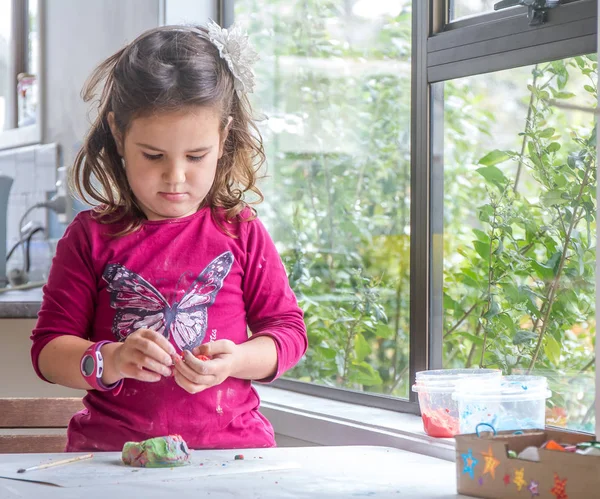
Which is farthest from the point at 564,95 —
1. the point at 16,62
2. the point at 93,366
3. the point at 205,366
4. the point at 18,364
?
the point at 16,62

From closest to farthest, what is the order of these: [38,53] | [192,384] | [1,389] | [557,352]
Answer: [192,384] → [557,352] → [1,389] → [38,53]

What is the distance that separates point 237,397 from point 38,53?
1985mm

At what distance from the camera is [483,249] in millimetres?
1646

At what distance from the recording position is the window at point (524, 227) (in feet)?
4.69

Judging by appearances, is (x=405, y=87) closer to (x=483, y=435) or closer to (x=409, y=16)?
(x=409, y=16)

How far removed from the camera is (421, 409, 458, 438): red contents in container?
146 cm

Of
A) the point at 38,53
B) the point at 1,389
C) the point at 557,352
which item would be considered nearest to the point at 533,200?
the point at 557,352

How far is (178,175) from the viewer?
4.21ft

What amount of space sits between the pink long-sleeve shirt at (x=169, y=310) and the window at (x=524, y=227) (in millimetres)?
435

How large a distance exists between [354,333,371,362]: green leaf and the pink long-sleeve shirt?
629 millimetres

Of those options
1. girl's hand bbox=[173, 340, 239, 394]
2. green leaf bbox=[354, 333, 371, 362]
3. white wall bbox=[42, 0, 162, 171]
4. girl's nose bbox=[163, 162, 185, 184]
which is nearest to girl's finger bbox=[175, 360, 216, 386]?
girl's hand bbox=[173, 340, 239, 394]

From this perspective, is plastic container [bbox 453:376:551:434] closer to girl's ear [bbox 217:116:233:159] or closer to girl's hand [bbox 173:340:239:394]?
girl's hand [bbox 173:340:239:394]

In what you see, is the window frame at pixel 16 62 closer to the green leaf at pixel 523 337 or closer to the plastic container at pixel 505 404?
the green leaf at pixel 523 337

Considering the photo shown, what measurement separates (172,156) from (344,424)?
71 centimetres
